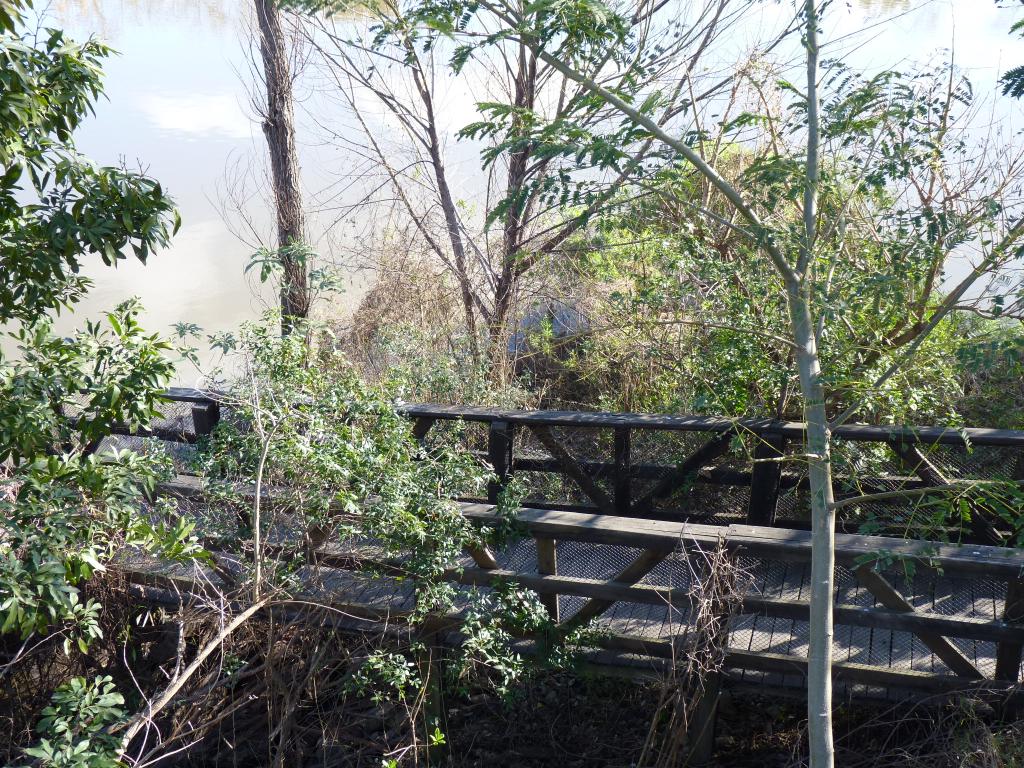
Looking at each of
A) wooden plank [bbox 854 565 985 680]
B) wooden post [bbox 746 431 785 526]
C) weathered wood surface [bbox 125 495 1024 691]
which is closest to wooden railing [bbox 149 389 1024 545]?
wooden post [bbox 746 431 785 526]

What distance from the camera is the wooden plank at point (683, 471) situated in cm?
496

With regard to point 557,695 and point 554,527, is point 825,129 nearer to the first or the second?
point 554,527

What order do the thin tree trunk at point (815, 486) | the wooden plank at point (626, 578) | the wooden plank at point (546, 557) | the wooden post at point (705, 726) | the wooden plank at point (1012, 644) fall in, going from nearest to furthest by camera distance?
the thin tree trunk at point (815, 486)
the wooden plank at point (1012, 644)
the wooden plank at point (626, 578)
the wooden post at point (705, 726)
the wooden plank at point (546, 557)

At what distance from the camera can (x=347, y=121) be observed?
9.21 m

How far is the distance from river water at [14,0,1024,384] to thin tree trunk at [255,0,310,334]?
0.44 m

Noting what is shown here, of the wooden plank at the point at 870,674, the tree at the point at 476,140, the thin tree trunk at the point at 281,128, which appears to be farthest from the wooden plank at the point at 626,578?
the thin tree trunk at the point at 281,128

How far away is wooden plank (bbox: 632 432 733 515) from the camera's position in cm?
496

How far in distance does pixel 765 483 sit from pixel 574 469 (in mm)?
1121

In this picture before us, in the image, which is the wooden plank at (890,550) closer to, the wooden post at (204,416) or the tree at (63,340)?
the tree at (63,340)

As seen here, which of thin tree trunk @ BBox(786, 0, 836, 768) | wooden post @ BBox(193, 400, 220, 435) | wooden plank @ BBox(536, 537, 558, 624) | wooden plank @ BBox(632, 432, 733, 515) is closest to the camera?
thin tree trunk @ BBox(786, 0, 836, 768)

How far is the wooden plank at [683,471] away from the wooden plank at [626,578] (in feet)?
3.82

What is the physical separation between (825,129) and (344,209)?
626 centimetres

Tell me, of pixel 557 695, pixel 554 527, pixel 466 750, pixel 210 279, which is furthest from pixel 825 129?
pixel 210 279

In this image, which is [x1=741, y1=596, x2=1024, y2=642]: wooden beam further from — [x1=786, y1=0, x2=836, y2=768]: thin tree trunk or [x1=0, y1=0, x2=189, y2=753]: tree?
[x1=0, y1=0, x2=189, y2=753]: tree
